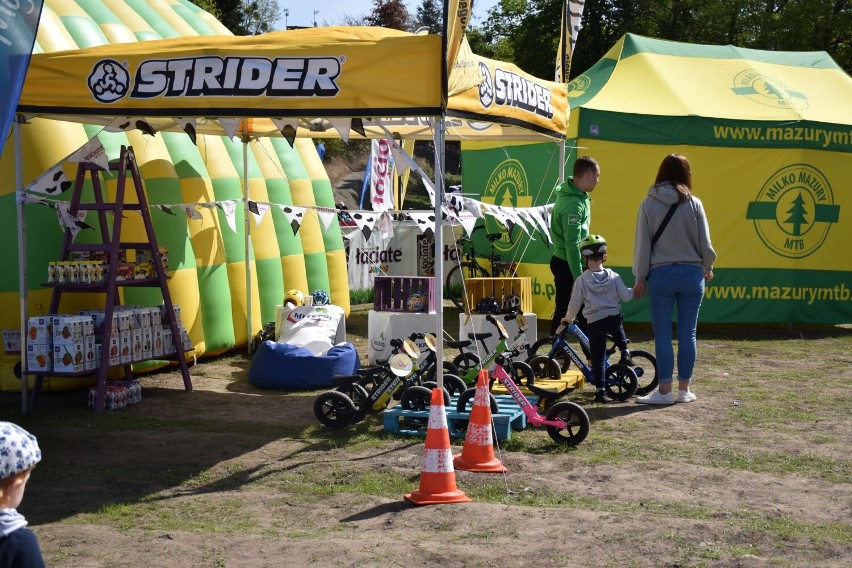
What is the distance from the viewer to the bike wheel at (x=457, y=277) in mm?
16938

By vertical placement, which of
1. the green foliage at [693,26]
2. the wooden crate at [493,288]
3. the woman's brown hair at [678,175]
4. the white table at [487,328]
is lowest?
the white table at [487,328]

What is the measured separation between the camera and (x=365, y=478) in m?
6.56

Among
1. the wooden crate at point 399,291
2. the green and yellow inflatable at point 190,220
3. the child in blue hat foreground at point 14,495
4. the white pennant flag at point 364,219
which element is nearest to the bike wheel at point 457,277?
the green and yellow inflatable at point 190,220

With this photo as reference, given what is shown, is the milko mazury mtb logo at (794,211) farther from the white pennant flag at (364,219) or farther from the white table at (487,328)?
the white pennant flag at (364,219)

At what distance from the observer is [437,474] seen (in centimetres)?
600

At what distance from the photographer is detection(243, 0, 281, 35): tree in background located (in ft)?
149

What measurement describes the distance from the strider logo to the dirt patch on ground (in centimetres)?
262

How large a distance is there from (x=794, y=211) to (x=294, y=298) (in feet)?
24.7

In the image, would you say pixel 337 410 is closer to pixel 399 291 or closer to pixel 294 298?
pixel 399 291

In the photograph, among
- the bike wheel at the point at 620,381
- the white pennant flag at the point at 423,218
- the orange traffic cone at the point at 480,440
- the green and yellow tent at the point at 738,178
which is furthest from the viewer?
the green and yellow tent at the point at 738,178

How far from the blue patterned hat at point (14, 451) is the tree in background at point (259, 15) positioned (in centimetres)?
4310

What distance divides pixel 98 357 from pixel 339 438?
2.60 m

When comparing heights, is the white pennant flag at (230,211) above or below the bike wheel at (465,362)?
above

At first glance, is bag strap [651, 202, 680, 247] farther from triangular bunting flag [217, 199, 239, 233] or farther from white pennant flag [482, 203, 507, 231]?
triangular bunting flag [217, 199, 239, 233]
